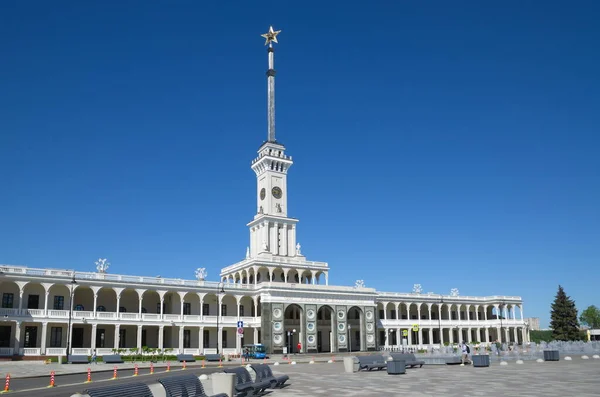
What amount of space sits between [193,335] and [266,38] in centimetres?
4719

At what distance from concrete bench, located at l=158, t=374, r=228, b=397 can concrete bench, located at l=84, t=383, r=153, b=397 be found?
3.04 ft

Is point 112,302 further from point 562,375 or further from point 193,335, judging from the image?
point 562,375

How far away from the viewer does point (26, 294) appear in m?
57.5

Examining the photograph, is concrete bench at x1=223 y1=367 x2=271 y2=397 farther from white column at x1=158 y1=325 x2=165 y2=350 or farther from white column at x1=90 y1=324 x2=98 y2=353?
white column at x1=158 y1=325 x2=165 y2=350

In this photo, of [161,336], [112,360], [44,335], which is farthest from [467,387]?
[161,336]

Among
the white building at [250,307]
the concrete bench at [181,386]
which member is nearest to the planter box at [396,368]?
the concrete bench at [181,386]

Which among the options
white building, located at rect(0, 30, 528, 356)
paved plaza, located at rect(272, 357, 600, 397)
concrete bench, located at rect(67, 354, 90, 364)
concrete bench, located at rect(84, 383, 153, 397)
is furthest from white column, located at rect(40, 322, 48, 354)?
concrete bench, located at rect(84, 383, 153, 397)

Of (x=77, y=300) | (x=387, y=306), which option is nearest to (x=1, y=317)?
(x=77, y=300)

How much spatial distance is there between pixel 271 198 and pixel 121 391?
228 ft

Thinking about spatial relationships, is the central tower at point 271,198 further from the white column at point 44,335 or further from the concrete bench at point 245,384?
the concrete bench at point 245,384

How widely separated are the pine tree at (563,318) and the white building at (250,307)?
7215mm

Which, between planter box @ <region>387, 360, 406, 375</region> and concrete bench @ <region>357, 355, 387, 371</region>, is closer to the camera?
planter box @ <region>387, 360, 406, 375</region>

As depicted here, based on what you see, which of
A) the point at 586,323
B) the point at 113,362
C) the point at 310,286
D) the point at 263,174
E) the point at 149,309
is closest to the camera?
the point at 113,362

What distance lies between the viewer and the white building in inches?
2228
